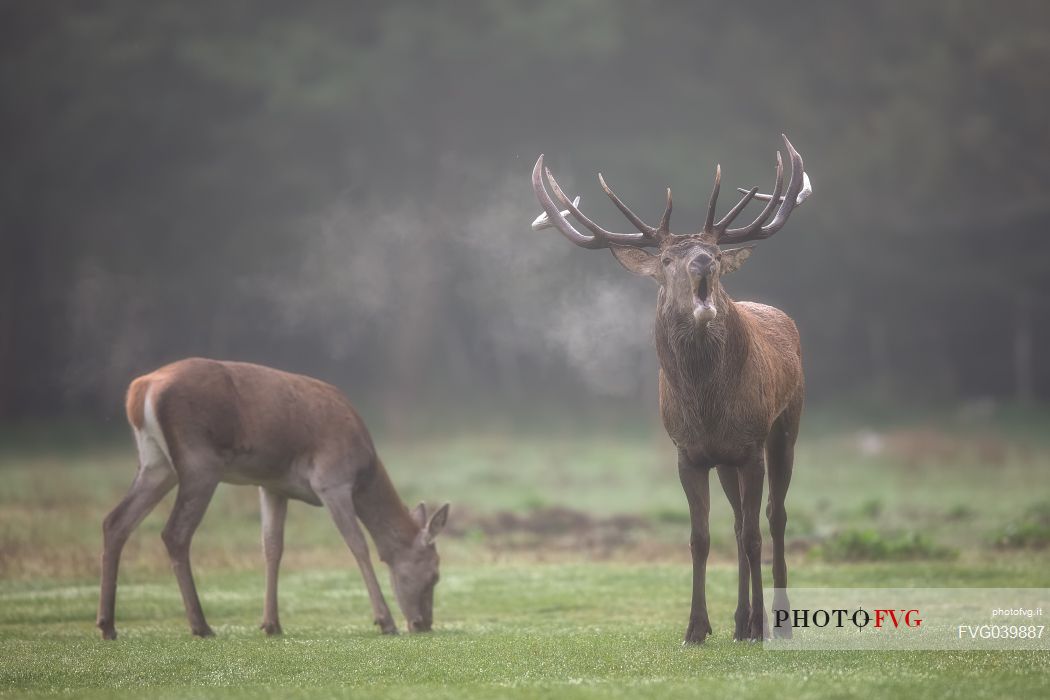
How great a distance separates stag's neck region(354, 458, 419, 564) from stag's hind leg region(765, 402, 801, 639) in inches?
149

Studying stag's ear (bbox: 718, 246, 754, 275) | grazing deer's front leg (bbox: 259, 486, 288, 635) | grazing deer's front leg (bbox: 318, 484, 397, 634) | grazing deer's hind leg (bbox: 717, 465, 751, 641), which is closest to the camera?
stag's ear (bbox: 718, 246, 754, 275)

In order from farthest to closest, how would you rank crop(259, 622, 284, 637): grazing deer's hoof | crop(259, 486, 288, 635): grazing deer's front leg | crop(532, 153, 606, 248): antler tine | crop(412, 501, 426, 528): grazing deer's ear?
crop(412, 501, 426, 528): grazing deer's ear → crop(259, 486, 288, 635): grazing deer's front leg → crop(259, 622, 284, 637): grazing deer's hoof → crop(532, 153, 606, 248): antler tine

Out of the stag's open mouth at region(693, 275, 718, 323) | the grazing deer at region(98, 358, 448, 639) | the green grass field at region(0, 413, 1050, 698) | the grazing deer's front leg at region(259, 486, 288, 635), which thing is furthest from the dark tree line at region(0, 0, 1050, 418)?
the stag's open mouth at region(693, 275, 718, 323)

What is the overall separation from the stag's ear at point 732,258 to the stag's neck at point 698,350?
8.4 inches

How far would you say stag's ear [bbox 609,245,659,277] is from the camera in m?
10.0

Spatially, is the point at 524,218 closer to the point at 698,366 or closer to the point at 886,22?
the point at 886,22

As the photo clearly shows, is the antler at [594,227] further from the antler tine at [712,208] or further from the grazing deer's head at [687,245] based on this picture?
the antler tine at [712,208]

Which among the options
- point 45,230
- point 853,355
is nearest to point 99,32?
point 45,230

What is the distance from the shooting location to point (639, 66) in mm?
Answer: 42156

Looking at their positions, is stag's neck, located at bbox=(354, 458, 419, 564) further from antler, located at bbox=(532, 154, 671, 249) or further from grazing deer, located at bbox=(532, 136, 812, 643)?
grazing deer, located at bbox=(532, 136, 812, 643)

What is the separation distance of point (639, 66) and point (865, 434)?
14.1 metres

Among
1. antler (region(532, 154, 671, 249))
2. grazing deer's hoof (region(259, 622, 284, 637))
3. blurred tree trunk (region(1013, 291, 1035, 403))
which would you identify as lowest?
grazing deer's hoof (region(259, 622, 284, 637))

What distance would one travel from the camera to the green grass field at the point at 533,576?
340 inches

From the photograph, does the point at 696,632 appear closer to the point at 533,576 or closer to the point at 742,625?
the point at 742,625
